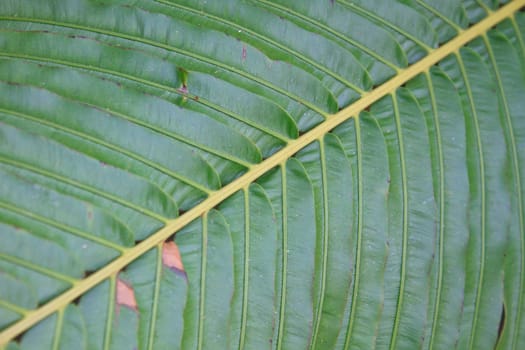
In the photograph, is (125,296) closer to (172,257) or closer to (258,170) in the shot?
(172,257)

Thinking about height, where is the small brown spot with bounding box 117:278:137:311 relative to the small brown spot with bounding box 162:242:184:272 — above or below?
below

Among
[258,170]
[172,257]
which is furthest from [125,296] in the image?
[258,170]

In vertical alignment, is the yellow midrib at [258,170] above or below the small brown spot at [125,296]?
above
